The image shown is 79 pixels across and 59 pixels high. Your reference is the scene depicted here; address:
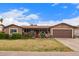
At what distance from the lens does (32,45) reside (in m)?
17.1

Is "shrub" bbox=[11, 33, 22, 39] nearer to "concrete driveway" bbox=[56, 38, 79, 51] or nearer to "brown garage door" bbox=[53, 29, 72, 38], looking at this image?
"brown garage door" bbox=[53, 29, 72, 38]

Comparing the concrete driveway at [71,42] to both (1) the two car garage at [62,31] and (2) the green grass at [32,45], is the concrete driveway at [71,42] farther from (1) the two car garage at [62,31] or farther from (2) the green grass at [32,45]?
(2) the green grass at [32,45]

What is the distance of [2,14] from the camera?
16.8 m

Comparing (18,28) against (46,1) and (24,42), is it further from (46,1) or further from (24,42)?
(46,1)

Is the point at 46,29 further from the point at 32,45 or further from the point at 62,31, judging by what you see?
the point at 62,31

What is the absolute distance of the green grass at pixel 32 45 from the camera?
16.9 meters

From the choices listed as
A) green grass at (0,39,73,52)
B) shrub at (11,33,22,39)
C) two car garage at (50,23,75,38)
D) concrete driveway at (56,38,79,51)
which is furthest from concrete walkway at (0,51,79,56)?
two car garage at (50,23,75,38)

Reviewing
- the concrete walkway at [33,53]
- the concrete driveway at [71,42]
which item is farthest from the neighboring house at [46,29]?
the concrete walkway at [33,53]

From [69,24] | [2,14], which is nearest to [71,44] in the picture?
[69,24]

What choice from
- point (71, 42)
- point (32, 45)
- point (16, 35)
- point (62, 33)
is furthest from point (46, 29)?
point (71, 42)

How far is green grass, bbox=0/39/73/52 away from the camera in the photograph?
1686 centimetres

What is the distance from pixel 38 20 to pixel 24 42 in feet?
4.53

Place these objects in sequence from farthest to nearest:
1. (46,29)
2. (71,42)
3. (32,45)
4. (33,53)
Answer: (71,42) → (32,45) → (46,29) → (33,53)

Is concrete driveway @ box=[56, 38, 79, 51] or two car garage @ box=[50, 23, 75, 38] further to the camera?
concrete driveway @ box=[56, 38, 79, 51]
